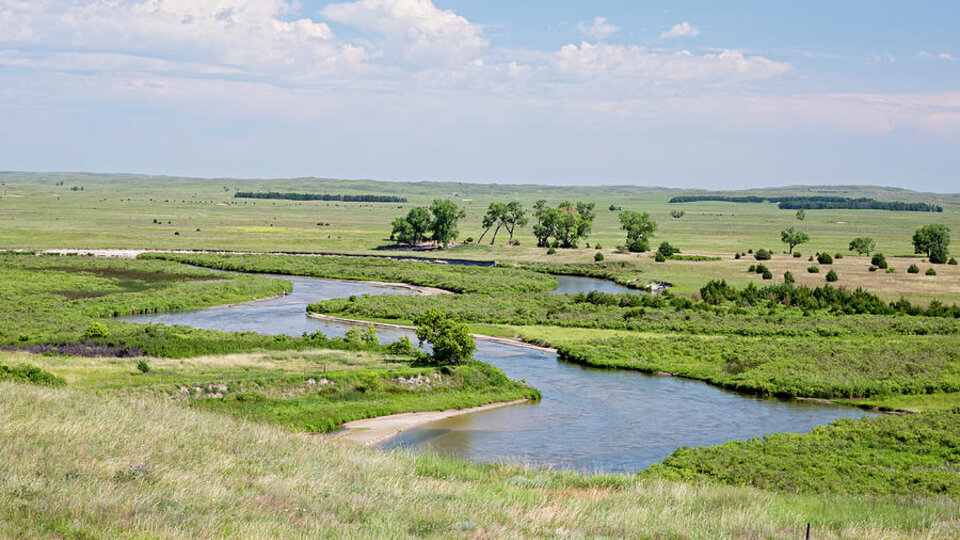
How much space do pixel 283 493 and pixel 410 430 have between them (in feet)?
66.9

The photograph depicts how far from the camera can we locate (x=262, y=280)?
287 ft

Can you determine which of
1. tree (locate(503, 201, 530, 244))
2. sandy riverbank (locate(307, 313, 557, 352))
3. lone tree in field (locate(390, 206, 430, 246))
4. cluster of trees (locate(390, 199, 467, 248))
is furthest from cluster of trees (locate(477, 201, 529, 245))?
sandy riverbank (locate(307, 313, 557, 352))

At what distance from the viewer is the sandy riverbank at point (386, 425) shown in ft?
111

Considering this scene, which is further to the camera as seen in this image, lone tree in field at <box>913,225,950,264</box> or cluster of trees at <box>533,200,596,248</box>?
cluster of trees at <box>533,200,596,248</box>

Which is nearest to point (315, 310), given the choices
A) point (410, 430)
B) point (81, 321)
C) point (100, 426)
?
point (81, 321)

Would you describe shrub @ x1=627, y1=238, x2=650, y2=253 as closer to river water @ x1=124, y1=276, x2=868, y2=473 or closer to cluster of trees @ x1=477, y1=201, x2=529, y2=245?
cluster of trees @ x1=477, y1=201, x2=529, y2=245

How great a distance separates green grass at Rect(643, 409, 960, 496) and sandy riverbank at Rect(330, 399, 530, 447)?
1079 centimetres

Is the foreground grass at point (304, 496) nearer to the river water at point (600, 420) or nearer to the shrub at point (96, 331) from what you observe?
the river water at point (600, 420)

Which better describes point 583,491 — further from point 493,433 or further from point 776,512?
point 493,433

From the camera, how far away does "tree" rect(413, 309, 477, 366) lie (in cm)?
4547

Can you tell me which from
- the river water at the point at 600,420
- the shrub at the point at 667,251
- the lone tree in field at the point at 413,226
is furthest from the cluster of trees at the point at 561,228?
the river water at the point at 600,420

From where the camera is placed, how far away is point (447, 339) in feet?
148

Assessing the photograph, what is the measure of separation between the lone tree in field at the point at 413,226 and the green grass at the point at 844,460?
10465 cm

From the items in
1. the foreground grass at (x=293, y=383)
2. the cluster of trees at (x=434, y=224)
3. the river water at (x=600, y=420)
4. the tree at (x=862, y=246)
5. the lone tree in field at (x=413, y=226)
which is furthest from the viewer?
the lone tree in field at (x=413, y=226)
